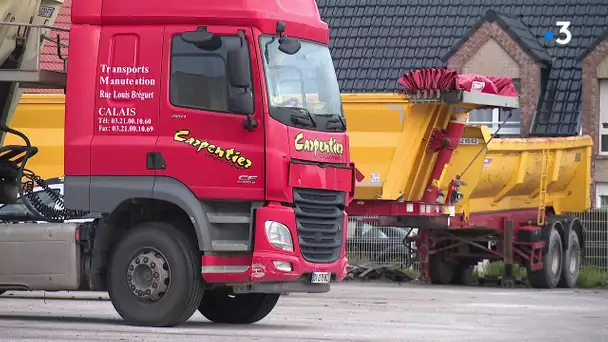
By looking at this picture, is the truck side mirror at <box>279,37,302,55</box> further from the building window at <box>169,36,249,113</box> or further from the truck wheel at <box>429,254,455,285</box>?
the truck wheel at <box>429,254,455,285</box>

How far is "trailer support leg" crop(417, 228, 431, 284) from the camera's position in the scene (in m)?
28.0

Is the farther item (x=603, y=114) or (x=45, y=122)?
(x=603, y=114)

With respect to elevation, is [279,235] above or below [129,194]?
below

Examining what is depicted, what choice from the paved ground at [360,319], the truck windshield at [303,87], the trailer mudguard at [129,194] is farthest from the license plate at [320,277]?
the truck windshield at [303,87]

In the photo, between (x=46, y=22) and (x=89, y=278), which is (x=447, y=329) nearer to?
(x=89, y=278)

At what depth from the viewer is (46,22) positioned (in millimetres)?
17359

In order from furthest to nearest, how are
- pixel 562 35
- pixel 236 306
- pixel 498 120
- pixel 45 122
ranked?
1. pixel 562 35
2. pixel 498 120
3. pixel 45 122
4. pixel 236 306

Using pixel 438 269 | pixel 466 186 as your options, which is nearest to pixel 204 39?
pixel 466 186

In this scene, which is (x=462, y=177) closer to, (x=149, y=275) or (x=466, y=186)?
(x=466, y=186)

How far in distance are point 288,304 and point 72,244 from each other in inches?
214

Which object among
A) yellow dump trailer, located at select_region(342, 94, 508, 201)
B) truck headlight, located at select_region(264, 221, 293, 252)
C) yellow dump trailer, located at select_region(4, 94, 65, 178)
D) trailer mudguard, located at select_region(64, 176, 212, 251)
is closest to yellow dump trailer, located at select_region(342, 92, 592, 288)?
yellow dump trailer, located at select_region(342, 94, 508, 201)

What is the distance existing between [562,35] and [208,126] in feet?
84.6

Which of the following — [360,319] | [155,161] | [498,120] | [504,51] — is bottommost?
[360,319]

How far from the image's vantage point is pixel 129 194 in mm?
15875
